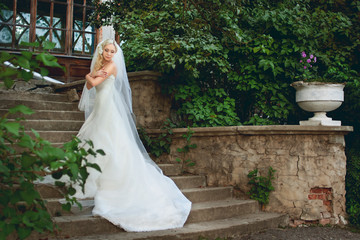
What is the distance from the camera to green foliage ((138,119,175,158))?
5.41 metres

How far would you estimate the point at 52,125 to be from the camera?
5.32m

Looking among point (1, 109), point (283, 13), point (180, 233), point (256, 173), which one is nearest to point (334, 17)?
point (283, 13)

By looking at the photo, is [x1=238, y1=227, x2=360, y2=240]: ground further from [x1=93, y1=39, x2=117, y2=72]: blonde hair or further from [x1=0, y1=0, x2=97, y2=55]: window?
[x1=0, y1=0, x2=97, y2=55]: window

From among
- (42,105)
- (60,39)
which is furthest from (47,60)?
(60,39)

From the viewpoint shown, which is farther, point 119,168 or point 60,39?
point 60,39

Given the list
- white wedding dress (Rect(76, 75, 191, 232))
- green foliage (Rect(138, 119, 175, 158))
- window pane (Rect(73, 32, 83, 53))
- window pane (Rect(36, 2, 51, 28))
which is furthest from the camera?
window pane (Rect(73, 32, 83, 53))

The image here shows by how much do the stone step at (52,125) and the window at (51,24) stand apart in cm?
388

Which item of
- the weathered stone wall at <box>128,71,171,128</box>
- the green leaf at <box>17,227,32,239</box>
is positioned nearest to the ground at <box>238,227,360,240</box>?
the weathered stone wall at <box>128,71,171,128</box>

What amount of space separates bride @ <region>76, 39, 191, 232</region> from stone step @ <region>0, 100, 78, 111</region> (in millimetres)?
1259

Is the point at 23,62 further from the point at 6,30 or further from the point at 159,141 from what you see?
the point at 6,30

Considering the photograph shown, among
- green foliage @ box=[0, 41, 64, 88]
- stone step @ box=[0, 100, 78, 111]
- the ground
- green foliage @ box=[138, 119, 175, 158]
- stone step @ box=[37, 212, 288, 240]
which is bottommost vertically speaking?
the ground

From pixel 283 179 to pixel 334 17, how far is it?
289 cm

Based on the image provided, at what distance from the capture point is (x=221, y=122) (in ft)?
18.4

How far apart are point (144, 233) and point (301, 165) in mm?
2328
